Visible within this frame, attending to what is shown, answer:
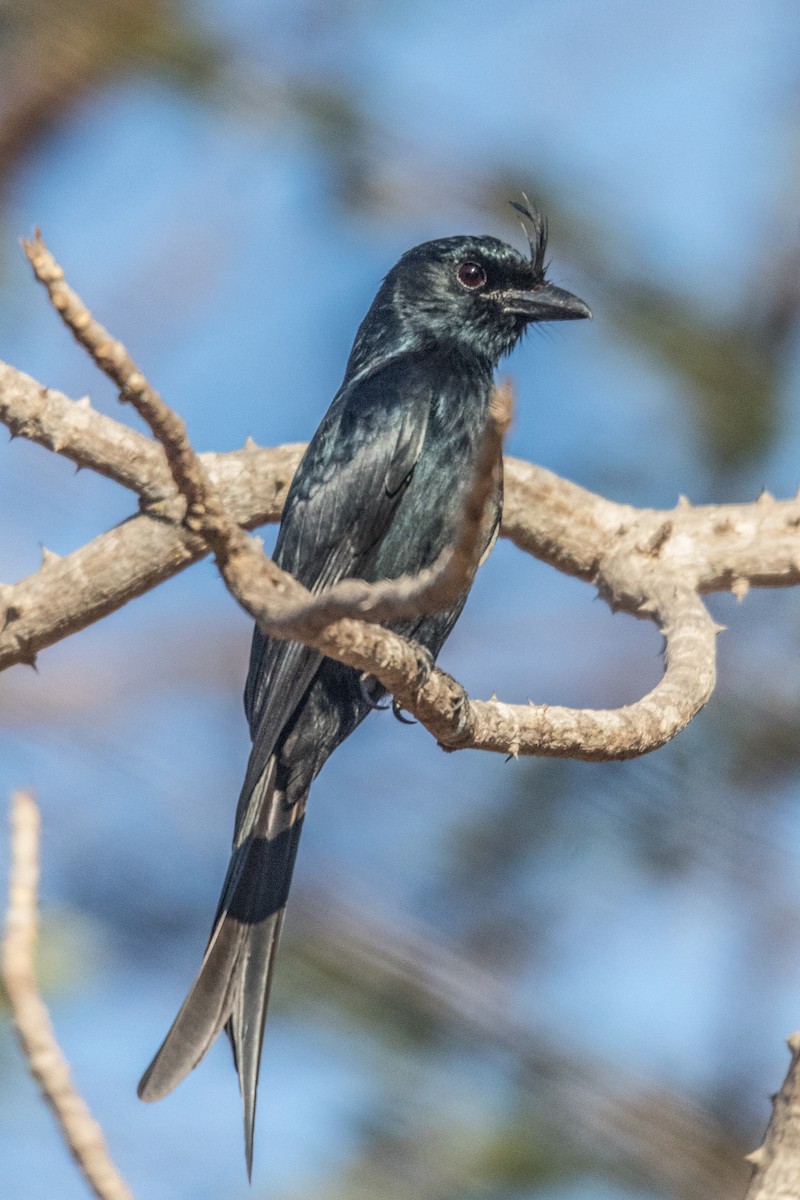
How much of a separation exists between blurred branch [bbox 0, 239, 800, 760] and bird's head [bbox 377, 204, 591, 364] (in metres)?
0.41

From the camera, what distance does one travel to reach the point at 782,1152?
270 cm

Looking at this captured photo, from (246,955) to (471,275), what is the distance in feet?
6.96

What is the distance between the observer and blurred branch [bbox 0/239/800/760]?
2.17 m

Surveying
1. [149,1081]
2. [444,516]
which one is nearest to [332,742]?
[444,516]

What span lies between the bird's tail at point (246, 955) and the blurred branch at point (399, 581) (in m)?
0.70

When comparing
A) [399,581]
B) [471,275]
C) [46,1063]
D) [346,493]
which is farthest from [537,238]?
[46,1063]

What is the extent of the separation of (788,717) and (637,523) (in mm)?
2010

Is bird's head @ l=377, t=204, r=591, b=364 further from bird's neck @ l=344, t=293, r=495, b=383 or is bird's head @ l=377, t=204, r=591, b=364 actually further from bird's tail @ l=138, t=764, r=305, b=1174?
bird's tail @ l=138, t=764, r=305, b=1174

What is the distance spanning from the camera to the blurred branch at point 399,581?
2170mm

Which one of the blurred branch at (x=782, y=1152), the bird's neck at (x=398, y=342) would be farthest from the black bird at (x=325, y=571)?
the blurred branch at (x=782, y=1152)

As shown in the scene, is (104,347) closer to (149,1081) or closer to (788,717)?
(149,1081)

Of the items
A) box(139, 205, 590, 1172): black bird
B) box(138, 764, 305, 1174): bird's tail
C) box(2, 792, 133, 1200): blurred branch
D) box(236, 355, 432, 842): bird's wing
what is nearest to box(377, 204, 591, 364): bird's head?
box(139, 205, 590, 1172): black bird

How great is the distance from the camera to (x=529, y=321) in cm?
461

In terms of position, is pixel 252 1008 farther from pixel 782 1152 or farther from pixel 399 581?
pixel 399 581
